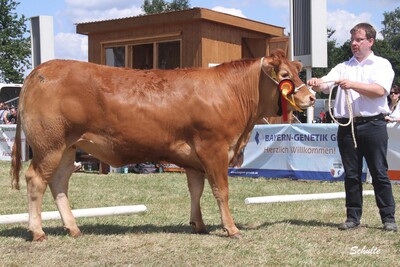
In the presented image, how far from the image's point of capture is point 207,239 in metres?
5.96

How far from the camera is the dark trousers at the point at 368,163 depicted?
637 centimetres

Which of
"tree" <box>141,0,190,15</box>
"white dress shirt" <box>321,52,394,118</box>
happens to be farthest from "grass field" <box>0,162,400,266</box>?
"tree" <box>141,0,190,15</box>

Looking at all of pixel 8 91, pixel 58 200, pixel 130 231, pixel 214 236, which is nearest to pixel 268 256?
pixel 214 236

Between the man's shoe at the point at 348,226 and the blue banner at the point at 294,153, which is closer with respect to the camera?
the man's shoe at the point at 348,226

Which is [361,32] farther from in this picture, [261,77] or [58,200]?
[58,200]

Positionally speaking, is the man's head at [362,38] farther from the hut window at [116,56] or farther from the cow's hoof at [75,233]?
the hut window at [116,56]

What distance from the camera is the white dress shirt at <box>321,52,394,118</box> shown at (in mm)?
6301

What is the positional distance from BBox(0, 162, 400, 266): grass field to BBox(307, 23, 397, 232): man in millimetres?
390

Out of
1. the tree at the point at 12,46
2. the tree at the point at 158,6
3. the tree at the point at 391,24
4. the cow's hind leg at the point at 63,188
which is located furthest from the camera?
the tree at the point at 391,24

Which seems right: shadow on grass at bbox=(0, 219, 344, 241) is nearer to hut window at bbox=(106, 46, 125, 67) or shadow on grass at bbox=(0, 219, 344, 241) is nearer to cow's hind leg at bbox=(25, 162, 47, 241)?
cow's hind leg at bbox=(25, 162, 47, 241)

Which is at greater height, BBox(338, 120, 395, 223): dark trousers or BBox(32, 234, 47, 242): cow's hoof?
BBox(338, 120, 395, 223): dark trousers

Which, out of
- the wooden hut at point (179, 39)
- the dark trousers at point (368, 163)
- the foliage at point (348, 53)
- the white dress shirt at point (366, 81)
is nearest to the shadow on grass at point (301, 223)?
the dark trousers at point (368, 163)

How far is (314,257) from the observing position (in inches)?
206

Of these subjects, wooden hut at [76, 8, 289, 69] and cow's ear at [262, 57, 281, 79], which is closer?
cow's ear at [262, 57, 281, 79]
